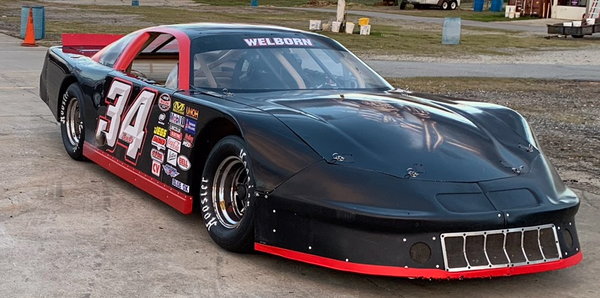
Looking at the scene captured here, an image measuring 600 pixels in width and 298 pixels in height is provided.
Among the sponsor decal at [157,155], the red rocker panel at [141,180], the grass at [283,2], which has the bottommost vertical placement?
the grass at [283,2]

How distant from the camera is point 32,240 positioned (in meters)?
5.20

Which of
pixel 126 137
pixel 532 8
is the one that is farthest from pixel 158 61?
pixel 532 8

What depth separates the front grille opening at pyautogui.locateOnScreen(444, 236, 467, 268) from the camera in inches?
170

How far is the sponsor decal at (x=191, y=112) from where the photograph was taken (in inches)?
214

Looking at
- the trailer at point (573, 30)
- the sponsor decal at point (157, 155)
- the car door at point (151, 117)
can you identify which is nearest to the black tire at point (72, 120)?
the car door at point (151, 117)

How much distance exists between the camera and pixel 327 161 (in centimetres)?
462

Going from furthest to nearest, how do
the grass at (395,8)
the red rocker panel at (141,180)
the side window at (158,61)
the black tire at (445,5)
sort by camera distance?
the black tire at (445,5), the grass at (395,8), the side window at (158,61), the red rocker panel at (141,180)

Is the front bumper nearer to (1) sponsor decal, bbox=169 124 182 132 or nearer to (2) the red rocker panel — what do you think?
(2) the red rocker panel

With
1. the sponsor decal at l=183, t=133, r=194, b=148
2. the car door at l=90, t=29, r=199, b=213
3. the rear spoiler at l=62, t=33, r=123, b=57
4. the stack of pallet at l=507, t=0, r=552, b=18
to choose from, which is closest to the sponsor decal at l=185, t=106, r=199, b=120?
the car door at l=90, t=29, r=199, b=213

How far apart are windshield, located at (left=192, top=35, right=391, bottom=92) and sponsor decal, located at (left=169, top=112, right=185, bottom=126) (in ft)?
1.13

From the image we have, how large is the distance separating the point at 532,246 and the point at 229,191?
182 cm

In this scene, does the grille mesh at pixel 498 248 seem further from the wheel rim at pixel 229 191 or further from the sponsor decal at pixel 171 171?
the sponsor decal at pixel 171 171

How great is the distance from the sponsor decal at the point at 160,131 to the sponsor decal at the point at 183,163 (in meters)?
0.28

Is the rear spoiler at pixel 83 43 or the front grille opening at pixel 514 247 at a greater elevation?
the rear spoiler at pixel 83 43
